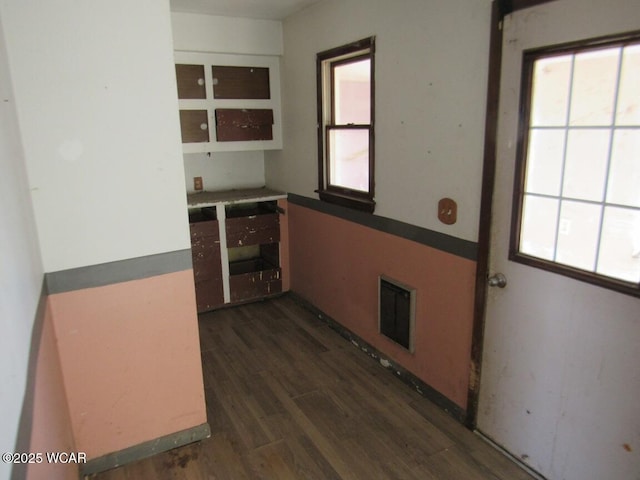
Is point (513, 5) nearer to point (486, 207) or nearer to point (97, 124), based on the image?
point (486, 207)

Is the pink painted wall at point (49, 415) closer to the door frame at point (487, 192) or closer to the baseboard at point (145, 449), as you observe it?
the baseboard at point (145, 449)

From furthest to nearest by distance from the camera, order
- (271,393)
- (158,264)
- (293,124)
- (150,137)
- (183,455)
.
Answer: (293,124), (271,393), (183,455), (158,264), (150,137)

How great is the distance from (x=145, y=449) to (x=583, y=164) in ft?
7.66

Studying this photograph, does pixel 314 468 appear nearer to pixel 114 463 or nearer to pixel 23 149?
pixel 114 463

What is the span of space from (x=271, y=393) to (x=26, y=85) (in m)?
2.00

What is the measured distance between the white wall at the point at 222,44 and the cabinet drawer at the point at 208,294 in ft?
2.99

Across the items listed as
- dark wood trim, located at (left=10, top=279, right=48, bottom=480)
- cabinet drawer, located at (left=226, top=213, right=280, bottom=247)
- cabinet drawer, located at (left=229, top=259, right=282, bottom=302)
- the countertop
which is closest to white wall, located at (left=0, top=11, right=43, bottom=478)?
dark wood trim, located at (left=10, top=279, right=48, bottom=480)

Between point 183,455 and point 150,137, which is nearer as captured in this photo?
point 150,137

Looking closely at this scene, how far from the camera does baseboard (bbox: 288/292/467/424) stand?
250cm

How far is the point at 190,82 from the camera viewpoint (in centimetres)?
364

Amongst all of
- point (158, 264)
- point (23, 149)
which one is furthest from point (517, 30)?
point (23, 149)

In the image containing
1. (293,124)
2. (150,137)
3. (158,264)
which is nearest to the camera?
(150,137)

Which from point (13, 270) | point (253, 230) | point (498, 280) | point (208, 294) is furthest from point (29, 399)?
point (253, 230)

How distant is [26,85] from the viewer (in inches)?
69.0
